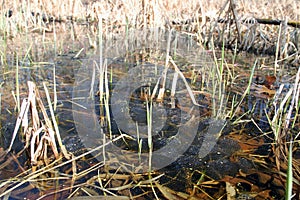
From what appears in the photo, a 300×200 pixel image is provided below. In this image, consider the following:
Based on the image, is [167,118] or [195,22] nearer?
[167,118]

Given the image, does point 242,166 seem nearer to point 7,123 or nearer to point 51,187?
point 51,187

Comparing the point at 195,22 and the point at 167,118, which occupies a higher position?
the point at 195,22

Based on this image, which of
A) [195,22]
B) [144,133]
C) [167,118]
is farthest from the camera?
[195,22]

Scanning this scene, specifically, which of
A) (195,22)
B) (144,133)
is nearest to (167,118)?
(144,133)

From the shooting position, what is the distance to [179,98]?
5.77ft

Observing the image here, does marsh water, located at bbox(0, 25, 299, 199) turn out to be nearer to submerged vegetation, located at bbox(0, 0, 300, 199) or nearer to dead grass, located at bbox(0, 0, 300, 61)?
submerged vegetation, located at bbox(0, 0, 300, 199)

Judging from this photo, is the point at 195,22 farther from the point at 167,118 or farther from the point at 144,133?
the point at 144,133

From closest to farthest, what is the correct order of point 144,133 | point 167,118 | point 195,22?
point 144,133 < point 167,118 < point 195,22

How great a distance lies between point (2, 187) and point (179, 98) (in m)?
1.13

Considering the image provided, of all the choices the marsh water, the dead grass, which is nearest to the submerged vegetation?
the marsh water

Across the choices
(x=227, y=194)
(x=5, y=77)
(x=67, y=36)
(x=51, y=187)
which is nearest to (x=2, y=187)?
(x=51, y=187)

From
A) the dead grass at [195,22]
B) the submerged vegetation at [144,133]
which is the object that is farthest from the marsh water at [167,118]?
the dead grass at [195,22]

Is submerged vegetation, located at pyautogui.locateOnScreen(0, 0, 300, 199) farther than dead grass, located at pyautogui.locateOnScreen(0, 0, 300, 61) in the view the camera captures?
No

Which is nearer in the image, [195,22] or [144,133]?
[144,133]
